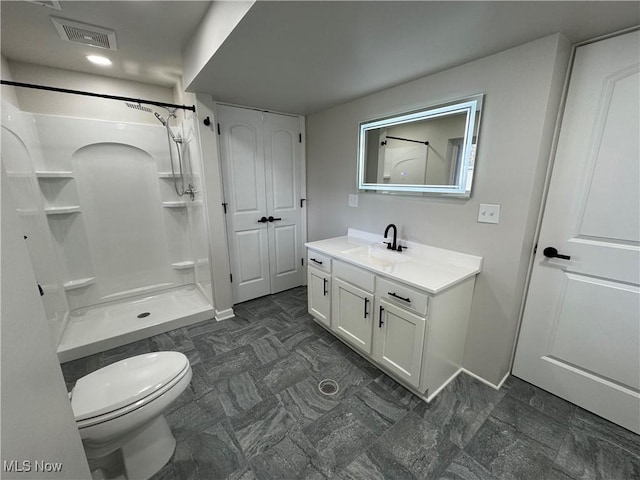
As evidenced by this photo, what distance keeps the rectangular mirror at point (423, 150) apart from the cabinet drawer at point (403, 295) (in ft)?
2.50

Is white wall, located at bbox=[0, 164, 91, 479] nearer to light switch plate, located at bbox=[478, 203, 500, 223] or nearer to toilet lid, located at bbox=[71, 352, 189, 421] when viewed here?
toilet lid, located at bbox=[71, 352, 189, 421]

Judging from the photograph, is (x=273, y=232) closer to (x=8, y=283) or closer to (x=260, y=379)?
(x=260, y=379)

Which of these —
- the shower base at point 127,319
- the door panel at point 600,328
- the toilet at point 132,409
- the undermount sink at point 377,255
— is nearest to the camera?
the toilet at point 132,409

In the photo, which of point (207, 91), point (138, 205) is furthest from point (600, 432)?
point (138, 205)

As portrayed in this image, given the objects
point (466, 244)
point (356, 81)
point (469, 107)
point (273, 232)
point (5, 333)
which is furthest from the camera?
Result: point (273, 232)

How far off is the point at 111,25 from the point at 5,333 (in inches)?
84.8

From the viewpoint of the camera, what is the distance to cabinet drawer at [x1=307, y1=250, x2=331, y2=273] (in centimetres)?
223

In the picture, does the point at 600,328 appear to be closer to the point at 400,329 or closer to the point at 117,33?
the point at 400,329

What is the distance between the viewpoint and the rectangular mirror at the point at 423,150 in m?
1.74

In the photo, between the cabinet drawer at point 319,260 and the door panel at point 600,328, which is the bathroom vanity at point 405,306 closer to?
the cabinet drawer at point 319,260

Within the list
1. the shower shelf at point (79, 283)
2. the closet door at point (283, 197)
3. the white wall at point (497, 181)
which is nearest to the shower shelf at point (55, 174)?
Result: the shower shelf at point (79, 283)

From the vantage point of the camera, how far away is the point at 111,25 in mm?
1749

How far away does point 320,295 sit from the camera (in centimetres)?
238

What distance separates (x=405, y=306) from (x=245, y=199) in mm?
2011
